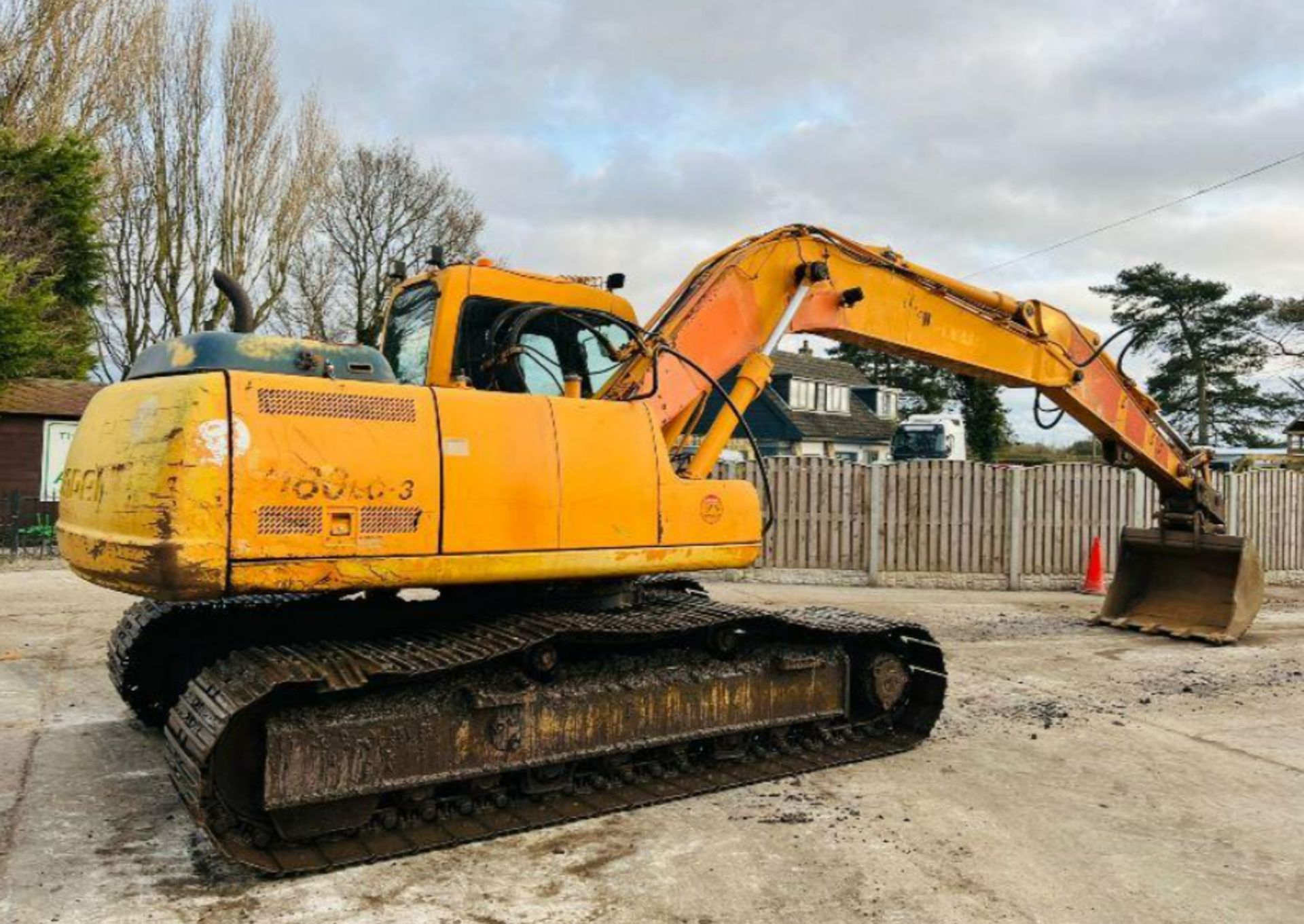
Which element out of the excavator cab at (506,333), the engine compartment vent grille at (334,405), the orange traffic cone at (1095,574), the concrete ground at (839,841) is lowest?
the concrete ground at (839,841)

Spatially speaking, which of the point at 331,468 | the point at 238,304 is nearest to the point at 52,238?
the point at 238,304

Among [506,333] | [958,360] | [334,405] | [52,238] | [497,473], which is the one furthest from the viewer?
[52,238]

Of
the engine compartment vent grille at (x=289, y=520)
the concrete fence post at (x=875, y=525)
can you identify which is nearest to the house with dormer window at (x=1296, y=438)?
the concrete fence post at (x=875, y=525)

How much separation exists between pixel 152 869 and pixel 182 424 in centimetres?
187

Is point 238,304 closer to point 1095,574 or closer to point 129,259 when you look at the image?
point 1095,574

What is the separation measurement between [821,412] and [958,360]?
3375 cm

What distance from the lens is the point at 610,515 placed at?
5.02 m

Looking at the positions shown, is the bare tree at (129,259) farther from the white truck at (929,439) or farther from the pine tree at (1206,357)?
the pine tree at (1206,357)

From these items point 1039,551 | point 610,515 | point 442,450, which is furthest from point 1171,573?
point 442,450

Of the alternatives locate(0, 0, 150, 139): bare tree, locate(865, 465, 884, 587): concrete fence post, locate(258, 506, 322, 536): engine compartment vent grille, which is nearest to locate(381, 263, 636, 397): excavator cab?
locate(258, 506, 322, 536): engine compartment vent grille

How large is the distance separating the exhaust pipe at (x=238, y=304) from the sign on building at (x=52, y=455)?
15.7 m

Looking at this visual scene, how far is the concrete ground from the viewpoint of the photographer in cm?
386

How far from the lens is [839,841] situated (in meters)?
4.54

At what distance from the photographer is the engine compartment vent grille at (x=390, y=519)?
14.1 feet
